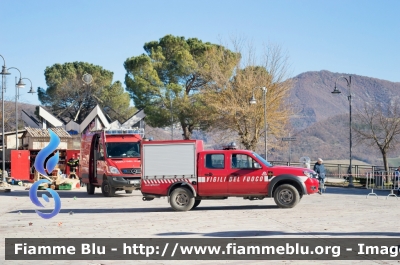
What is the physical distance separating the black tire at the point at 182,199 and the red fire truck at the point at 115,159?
6.76 m

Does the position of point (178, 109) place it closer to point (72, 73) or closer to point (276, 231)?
point (72, 73)

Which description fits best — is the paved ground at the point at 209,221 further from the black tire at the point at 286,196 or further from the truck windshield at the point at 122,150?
the truck windshield at the point at 122,150

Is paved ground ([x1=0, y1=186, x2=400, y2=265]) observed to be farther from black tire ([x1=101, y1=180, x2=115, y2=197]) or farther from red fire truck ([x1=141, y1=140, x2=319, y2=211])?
black tire ([x1=101, y1=180, x2=115, y2=197])

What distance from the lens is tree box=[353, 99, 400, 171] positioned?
5647 centimetres

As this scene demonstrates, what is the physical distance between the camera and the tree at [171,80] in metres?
67.1

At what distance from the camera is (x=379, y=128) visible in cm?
6100

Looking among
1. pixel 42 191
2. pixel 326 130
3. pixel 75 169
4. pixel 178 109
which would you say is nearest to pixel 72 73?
pixel 178 109

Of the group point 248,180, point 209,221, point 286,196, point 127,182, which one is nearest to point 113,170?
point 127,182

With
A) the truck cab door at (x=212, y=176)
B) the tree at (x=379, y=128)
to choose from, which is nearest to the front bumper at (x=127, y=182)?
the truck cab door at (x=212, y=176)

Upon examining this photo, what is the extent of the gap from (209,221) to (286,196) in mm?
4349

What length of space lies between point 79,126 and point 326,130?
108824 millimetres

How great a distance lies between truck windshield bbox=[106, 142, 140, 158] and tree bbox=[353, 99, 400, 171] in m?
30.4

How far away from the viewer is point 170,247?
12.9 m

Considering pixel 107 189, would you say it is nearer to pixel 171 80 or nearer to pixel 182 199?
pixel 182 199
